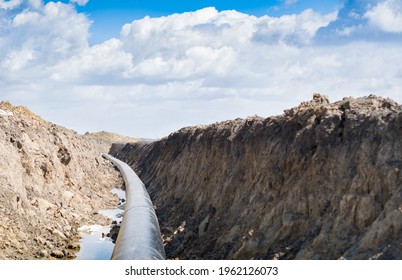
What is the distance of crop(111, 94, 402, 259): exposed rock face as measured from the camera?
1606 cm

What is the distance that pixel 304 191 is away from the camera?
769 inches

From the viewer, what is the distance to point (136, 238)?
20.5m

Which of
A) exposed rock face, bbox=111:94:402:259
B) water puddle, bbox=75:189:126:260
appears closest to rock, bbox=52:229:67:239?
water puddle, bbox=75:189:126:260

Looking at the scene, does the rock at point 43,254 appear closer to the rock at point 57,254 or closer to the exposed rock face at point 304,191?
the rock at point 57,254

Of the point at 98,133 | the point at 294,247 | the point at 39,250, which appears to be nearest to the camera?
the point at 294,247

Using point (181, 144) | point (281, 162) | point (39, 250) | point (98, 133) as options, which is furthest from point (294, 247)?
point (98, 133)

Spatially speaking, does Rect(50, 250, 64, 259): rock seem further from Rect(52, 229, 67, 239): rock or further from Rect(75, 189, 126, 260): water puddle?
Rect(52, 229, 67, 239): rock

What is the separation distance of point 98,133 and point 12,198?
159m

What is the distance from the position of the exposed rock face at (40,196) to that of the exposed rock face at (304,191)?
659cm

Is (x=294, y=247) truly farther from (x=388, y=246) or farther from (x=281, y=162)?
(x=281, y=162)

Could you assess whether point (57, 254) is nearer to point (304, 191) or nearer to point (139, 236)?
point (139, 236)

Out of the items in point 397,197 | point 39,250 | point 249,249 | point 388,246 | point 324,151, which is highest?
point 324,151

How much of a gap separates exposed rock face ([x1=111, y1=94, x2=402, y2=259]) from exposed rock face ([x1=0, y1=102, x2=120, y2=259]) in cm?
659
